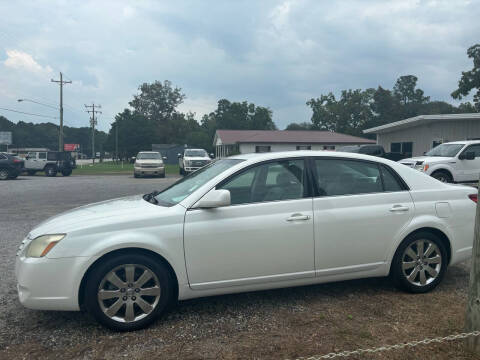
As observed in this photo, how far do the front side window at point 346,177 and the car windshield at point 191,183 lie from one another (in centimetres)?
91

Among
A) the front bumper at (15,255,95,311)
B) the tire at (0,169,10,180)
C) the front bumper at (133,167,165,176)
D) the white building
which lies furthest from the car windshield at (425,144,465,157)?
the white building

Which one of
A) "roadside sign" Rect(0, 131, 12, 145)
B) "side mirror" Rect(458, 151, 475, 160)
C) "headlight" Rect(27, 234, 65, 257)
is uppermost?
"roadside sign" Rect(0, 131, 12, 145)

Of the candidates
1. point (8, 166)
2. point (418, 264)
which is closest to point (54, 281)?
point (418, 264)

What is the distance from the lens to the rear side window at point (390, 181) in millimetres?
4289

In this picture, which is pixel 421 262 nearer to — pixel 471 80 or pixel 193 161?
pixel 193 161

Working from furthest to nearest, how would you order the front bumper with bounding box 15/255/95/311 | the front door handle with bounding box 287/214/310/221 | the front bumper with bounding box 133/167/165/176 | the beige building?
1. the front bumper with bounding box 133/167/165/176
2. the beige building
3. the front door handle with bounding box 287/214/310/221
4. the front bumper with bounding box 15/255/95/311

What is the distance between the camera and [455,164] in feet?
43.0

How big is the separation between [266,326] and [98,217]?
183 centimetres

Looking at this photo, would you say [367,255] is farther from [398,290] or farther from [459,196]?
[459,196]

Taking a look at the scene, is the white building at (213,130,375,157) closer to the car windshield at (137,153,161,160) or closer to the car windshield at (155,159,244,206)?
the car windshield at (137,153,161,160)

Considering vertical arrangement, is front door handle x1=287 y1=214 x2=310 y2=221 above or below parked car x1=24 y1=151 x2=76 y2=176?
below

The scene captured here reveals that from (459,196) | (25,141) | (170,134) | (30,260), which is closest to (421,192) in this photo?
(459,196)

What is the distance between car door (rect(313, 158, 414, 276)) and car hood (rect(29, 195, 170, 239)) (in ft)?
5.30

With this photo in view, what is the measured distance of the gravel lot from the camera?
3.11 m
